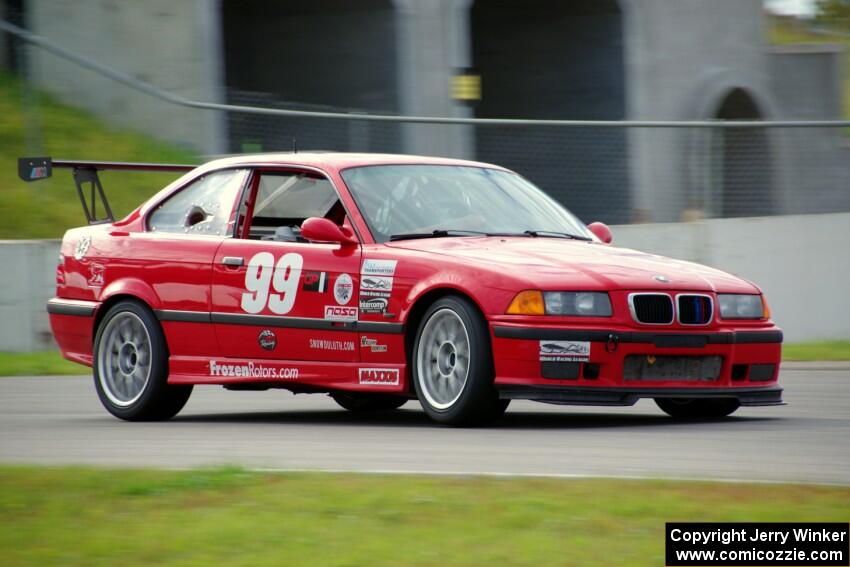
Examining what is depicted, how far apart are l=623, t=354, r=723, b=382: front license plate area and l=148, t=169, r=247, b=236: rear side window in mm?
2719

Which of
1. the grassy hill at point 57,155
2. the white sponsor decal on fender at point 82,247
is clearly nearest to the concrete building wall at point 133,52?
the grassy hill at point 57,155

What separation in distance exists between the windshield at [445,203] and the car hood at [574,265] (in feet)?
0.67

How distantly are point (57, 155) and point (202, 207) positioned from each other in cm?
886

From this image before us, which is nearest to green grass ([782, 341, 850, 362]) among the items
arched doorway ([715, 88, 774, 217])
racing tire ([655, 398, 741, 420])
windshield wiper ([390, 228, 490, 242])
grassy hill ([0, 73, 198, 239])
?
arched doorway ([715, 88, 774, 217])

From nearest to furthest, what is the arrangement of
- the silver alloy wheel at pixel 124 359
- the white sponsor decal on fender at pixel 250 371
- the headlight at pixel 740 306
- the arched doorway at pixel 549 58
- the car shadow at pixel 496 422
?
the headlight at pixel 740 306, the car shadow at pixel 496 422, the white sponsor decal on fender at pixel 250 371, the silver alloy wheel at pixel 124 359, the arched doorway at pixel 549 58

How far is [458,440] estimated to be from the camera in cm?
769

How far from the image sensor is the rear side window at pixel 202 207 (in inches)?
381

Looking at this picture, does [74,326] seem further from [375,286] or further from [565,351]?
[565,351]

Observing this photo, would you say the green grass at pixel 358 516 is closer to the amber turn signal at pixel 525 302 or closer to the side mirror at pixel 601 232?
the amber turn signal at pixel 525 302

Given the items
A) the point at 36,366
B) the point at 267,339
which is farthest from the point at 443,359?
the point at 36,366

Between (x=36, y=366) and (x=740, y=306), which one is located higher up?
(x=740, y=306)

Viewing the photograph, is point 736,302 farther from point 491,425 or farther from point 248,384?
point 248,384

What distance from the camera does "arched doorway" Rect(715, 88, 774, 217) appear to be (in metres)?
15.5

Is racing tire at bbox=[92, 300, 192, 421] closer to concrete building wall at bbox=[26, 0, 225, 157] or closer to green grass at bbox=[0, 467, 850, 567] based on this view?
green grass at bbox=[0, 467, 850, 567]
